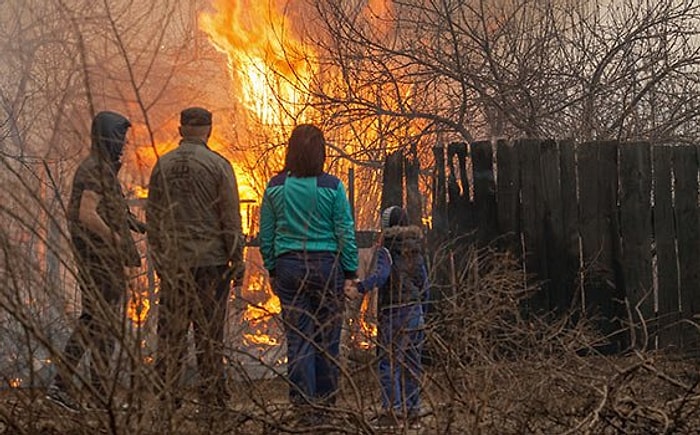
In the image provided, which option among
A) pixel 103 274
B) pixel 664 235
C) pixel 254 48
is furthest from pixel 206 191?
pixel 254 48

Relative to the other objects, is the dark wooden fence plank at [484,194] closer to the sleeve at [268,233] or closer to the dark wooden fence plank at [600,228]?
the dark wooden fence plank at [600,228]

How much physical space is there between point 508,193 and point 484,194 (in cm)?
19

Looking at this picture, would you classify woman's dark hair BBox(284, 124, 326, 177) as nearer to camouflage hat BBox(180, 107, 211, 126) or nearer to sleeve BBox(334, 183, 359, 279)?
sleeve BBox(334, 183, 359, 279)

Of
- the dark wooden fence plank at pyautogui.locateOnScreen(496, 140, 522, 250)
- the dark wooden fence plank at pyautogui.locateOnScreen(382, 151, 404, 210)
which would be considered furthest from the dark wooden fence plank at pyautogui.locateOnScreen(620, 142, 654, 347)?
the dark wooden fence plank at pyautogui.locateOnScreen(382, 151, 404, 210)

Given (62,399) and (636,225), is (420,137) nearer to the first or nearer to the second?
(636,225)

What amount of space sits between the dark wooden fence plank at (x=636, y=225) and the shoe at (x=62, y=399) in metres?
5.60

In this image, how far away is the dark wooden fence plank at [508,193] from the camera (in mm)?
9273

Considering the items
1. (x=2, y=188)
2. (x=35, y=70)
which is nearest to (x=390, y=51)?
(x=2, y=188)

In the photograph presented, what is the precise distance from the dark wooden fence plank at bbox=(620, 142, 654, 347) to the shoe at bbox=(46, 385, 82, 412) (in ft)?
18.4

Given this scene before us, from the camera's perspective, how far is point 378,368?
268 inches

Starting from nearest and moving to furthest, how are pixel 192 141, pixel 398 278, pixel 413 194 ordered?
pixel 192 141 < pixel 398 278 < pixel 413 194

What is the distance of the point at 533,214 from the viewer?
30.6 ft

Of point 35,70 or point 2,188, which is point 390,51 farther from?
point 35,70

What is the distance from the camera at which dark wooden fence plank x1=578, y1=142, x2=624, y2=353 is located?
9.43 meters
